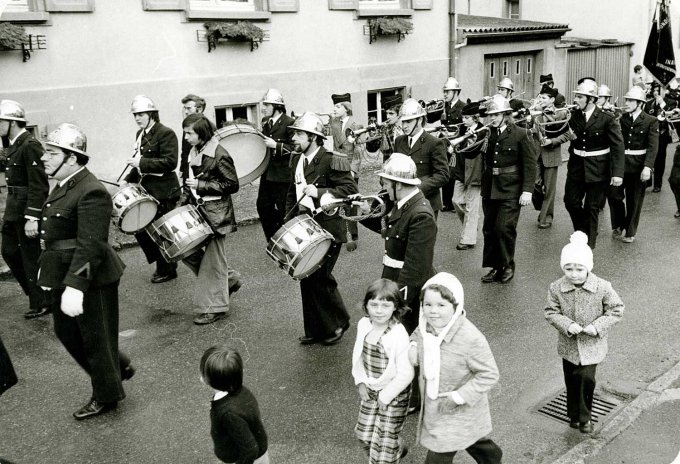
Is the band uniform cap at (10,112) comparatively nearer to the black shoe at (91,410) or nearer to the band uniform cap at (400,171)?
the black shoe at (91,410)

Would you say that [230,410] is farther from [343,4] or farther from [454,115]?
[343,4]

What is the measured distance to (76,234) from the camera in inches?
196

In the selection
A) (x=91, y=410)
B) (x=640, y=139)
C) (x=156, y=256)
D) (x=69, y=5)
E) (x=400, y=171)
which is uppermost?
(x=69, y=5)

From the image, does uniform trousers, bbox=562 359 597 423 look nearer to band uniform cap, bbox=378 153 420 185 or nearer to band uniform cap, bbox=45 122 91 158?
band uniform cap, bbox=378 153 420 185

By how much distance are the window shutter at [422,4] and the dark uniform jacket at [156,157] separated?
31.1ft

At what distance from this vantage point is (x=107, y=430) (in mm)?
5035

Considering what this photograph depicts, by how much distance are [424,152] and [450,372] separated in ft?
12.9

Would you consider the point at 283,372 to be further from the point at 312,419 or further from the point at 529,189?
the point at 529,189

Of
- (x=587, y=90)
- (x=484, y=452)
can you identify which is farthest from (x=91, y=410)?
(x=587, y=90)

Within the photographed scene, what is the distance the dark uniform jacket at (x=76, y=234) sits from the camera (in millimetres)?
4832

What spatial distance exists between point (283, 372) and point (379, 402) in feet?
6.31

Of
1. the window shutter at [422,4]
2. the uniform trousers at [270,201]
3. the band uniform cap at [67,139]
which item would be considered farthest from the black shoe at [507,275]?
the window shutter at [422,4]

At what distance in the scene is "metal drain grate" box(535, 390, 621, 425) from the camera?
199 inches

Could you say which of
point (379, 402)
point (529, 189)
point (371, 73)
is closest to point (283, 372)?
point (379, 402)
